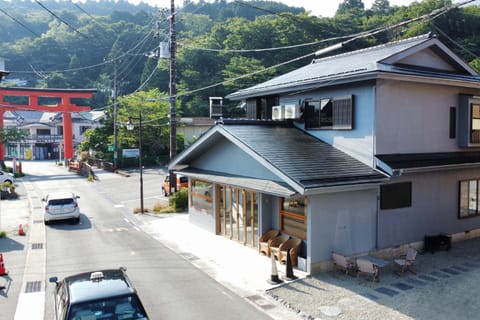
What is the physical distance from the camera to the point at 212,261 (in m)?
13.6

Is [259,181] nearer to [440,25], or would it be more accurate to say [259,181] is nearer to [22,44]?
[440,25]

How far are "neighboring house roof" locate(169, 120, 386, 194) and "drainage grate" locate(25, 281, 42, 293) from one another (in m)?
7.50

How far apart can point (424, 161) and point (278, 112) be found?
6.11 m

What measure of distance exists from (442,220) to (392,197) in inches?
125

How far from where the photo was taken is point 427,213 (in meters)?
14.5

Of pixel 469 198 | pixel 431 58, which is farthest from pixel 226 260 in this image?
pixel 431 58

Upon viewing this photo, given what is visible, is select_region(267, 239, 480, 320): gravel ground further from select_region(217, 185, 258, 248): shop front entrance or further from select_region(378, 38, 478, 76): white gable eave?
select_region(378, 38, 478, 76): white gable eave

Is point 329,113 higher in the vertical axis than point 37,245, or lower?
higher

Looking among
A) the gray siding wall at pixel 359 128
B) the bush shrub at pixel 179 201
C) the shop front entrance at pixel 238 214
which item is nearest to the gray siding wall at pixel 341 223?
the gray siding wall at pixel 359 128

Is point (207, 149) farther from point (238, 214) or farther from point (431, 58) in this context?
point (431, 58)

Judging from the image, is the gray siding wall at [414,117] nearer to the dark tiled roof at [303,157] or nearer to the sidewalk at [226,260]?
the dark tiled roof at [303,157]

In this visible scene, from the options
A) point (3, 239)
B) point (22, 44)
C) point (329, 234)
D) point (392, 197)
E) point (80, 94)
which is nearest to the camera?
point (329, 234)

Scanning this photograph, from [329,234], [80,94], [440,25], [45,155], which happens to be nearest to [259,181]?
[329,234]

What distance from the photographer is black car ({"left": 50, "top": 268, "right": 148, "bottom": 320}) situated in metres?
6.45
